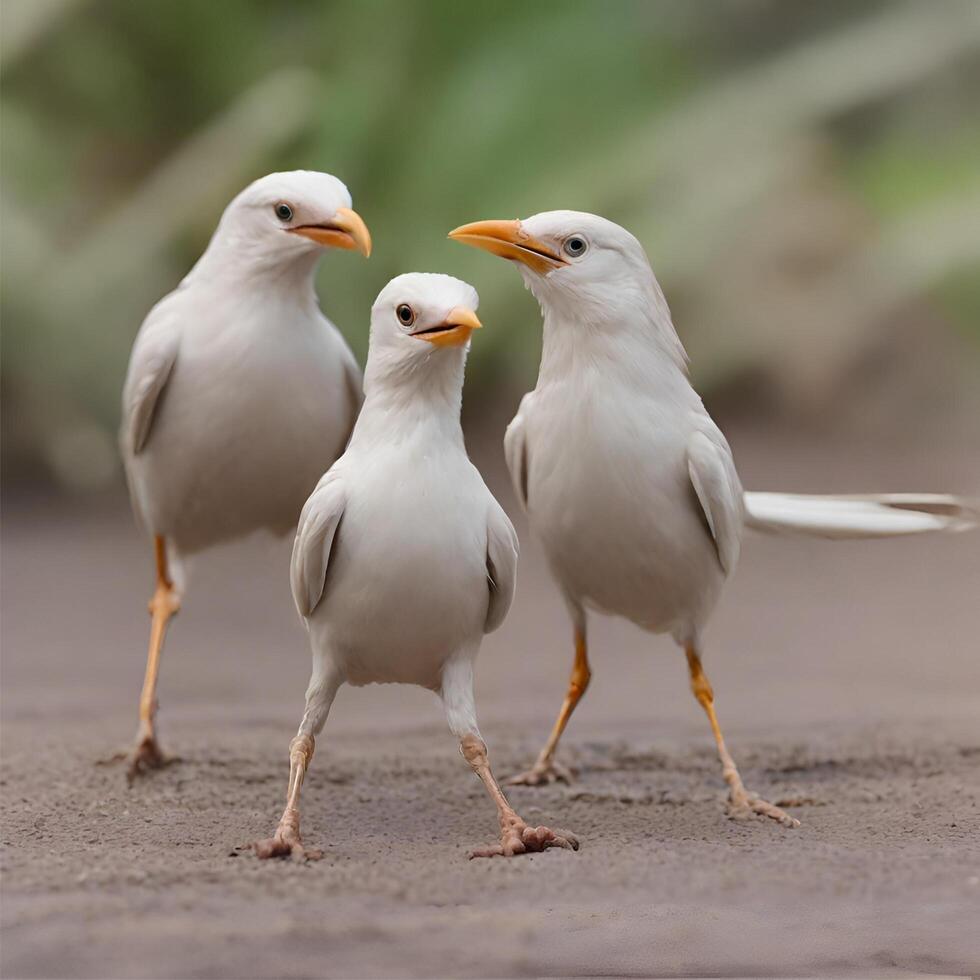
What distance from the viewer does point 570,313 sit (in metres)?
3.98

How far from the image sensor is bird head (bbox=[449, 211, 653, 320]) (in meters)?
3.88

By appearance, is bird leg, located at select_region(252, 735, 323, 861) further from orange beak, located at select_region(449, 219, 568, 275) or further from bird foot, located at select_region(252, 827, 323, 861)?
orange beak, located at select_region(449, 219, 568, 275)

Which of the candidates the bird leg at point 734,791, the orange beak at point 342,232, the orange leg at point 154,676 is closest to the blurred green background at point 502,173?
the orange leg at point 154,676

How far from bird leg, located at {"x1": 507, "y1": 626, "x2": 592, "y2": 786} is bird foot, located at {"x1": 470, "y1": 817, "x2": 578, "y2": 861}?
2.94 ft

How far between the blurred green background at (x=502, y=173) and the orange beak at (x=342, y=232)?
5048mm

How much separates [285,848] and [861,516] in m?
2.09

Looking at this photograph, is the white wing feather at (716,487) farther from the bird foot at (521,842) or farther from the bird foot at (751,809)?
the bird foot at (521,842)

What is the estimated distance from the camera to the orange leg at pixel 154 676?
4.66 m

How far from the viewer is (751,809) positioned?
162 inches

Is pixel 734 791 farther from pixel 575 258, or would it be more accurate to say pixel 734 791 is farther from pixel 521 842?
pixel 575 258

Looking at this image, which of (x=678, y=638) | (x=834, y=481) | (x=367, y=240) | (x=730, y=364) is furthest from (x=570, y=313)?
(x=730, y=364)

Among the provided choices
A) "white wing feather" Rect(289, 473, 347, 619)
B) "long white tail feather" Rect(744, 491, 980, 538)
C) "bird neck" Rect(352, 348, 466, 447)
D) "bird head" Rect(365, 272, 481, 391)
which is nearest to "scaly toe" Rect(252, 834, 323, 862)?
"white wing feather" Rect(289, 473, 347, 619)

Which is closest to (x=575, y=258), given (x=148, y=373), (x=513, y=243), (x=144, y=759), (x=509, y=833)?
(x=513, y=243)

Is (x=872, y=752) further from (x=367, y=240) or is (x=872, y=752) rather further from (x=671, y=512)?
(x=367, y=240)
